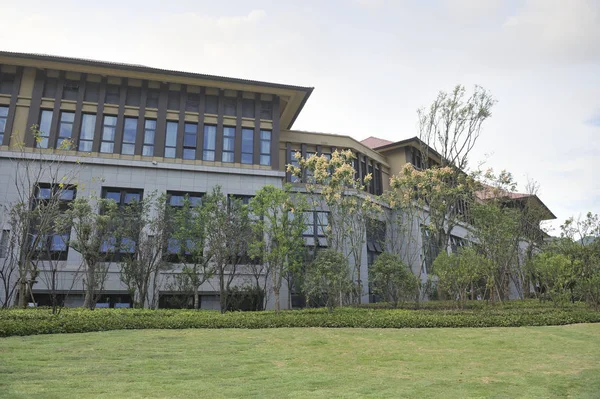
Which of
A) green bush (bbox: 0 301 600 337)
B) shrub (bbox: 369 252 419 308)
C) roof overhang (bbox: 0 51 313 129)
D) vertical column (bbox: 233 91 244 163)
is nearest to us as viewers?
green bush (bbox: 0 301 600 337)

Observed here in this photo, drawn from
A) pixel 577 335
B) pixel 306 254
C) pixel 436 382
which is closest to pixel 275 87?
pixel 306 254

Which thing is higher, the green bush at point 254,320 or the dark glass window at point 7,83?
the dark glass window at point 7,83

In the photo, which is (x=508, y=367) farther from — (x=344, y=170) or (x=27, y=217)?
(x=27, y=217)

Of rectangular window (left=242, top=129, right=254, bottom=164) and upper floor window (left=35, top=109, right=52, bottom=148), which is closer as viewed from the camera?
upper floor window (left=35, top=109, right=52, bottom=148)

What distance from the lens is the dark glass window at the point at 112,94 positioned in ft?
68.3

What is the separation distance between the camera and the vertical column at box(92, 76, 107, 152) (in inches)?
783

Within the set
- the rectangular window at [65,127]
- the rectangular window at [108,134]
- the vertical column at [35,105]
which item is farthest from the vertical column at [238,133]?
the vertical column at [35,105]

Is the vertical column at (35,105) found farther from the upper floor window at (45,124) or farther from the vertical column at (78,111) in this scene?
the vertical column at (78,111)

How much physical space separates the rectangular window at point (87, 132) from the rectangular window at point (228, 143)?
594cm

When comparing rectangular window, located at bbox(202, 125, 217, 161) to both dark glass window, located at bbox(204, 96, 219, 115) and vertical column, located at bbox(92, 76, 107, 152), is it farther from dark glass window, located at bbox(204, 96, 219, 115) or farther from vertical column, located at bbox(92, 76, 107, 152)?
vertical column, located at bbox(92, 76, 107, 152)

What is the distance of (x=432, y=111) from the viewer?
71.7 ft

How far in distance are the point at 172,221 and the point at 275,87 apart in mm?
8982

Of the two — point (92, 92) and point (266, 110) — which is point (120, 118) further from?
point (266, 110)

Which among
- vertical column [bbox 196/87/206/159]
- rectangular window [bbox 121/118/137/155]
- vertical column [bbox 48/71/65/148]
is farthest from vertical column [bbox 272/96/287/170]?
vertical column [bbox 48/71/65/148]
